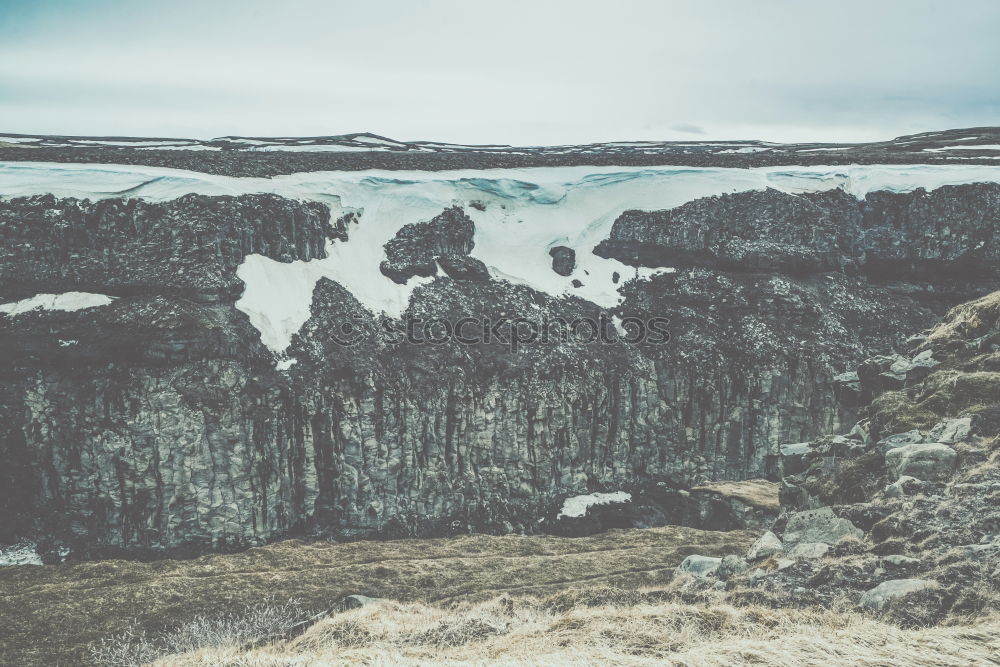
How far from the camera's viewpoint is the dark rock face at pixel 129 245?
39.0m

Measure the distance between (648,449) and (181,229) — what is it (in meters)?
25.1

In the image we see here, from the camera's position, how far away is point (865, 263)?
171 ft

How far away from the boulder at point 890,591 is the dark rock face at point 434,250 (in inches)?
1275

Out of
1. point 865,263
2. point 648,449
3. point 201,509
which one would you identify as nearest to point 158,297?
point 201,509

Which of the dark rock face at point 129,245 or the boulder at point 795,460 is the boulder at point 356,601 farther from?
the dark rock face at point 129,245

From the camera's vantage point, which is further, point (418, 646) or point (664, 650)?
point (418, 646)

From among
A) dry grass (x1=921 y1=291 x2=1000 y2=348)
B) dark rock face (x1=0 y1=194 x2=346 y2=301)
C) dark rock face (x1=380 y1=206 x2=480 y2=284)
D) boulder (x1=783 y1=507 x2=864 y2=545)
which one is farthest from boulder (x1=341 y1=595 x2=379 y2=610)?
dark rock face (x1=380 y1=206 x2=480 y2=284)

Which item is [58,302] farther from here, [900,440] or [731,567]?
[900,440]

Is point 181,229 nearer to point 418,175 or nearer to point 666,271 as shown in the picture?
point 418,175

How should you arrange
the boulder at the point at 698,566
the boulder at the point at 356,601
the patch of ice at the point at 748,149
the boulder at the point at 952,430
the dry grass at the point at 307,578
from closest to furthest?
1. the boulder at the point at 952,430
2. the boulder at the point at 698,566
3. the dry grass at the point at 307,578
4. the boulder at the point at 356,601
5. the patch of ice at the point at 748,149

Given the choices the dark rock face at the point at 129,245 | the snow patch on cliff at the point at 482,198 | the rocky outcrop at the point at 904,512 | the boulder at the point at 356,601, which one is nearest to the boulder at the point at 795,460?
the rocky outcrop at the point at 904,512

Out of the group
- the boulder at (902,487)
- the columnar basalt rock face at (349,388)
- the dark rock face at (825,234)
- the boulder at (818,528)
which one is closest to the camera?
the boulder at (818,528)

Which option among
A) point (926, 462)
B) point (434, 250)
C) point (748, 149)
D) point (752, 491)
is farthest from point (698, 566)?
point (748, 149)

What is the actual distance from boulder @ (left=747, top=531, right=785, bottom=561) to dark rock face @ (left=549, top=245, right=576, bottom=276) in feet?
95.7
